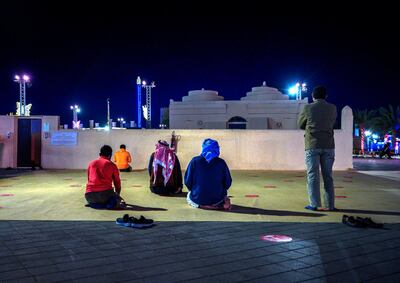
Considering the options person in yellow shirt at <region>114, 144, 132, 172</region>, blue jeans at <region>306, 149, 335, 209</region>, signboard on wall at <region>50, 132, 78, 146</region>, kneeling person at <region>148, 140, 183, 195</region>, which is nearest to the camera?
blue jeans at <region>306, 149, 335, 209</region>

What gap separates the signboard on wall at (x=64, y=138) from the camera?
1748cm

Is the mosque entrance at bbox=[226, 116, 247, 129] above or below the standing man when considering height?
above

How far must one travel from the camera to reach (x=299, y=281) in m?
3.64

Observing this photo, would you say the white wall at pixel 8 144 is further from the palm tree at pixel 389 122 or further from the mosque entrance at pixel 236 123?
the palm tree at pixel 389 122

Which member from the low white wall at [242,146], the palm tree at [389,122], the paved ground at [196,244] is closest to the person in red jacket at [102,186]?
the paved ground at [196,244]

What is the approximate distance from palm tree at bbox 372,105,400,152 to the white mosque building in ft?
92.0

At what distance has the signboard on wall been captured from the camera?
57.4 ft

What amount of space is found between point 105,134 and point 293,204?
11110 mm

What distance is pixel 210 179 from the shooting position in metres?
7.46

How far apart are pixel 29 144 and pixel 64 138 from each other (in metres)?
1.51

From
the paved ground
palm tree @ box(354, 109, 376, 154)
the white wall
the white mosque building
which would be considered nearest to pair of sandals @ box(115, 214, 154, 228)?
the paved ground

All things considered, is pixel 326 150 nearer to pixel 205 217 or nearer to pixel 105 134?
pixel 205 217

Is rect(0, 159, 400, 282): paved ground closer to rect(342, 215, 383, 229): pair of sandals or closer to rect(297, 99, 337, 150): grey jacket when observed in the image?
rect(342, 215, 383, 229): pair of sandals

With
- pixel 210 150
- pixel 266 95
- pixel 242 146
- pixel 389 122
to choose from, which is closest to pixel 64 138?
pixel 242 146
